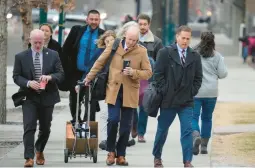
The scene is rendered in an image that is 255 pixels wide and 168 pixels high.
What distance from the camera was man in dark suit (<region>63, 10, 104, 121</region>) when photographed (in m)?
14.2

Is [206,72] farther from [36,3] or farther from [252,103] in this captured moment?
[252,103]

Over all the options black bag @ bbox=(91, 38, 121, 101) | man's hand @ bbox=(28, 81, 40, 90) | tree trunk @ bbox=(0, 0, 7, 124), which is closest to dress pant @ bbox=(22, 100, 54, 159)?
man's hand @ bbox=(28, 81, 40, 90)

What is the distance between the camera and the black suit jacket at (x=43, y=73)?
11.9 metres

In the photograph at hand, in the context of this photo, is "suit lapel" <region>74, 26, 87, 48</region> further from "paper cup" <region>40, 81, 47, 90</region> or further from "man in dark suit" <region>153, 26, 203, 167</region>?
"man in dark suit" <region>153, 26, 203, 167</region>

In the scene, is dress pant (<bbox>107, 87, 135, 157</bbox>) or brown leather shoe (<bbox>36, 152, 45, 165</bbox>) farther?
brown leather shoe (<bbox>36, 152, 45, 165</bbox>)

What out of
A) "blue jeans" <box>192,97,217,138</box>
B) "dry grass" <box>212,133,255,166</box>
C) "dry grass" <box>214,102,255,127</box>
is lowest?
"dry grass" <box>214,102,255,127</box>

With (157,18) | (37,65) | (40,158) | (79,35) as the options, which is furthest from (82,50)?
(157,18)

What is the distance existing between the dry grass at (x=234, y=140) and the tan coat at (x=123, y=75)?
1683 millimetres

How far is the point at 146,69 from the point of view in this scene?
12.1 m

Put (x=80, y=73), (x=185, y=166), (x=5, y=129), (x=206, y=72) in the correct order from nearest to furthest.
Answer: (x=185, y=166) < (x=206, y=72) < (x=80, y=73) < (x=5, y=129)

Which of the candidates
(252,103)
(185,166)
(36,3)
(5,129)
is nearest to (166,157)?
(185,166)

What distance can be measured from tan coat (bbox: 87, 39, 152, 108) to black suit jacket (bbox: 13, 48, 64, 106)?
44cm

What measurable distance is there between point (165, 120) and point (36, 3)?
6783 millimetres

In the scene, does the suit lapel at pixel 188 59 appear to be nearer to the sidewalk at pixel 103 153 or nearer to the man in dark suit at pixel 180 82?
the man in dark suit at pixel 180 82
